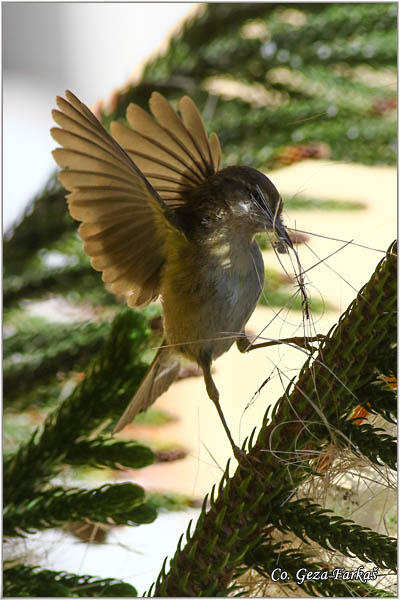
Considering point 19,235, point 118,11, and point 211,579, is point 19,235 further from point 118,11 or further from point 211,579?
point 211,579

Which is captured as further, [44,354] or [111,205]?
[44,354]

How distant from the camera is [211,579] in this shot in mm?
445

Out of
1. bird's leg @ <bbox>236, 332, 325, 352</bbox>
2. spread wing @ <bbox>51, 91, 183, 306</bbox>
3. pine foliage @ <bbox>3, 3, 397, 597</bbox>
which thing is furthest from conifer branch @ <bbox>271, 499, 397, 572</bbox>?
spread wing @ <bbox>51, 91, 183, 306</bbox>

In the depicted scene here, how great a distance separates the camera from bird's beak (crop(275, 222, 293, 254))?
53 cm

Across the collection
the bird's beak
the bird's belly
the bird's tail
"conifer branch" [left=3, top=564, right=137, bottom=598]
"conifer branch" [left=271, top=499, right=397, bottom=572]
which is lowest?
"conifer branch" [left=3, top=564, right=137, bottom=598]

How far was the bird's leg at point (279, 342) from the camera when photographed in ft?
1.68

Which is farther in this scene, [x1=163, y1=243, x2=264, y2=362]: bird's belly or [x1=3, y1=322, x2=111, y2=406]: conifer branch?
[x1=3, y1=322, x2=111, y2=406]: conifer branch

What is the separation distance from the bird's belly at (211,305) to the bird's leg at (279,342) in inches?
0.8

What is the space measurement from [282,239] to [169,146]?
0.55 ft

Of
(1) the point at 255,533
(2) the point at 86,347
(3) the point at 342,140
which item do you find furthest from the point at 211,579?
(3) the point at 342,140

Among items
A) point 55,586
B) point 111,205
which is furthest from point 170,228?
point 55,586

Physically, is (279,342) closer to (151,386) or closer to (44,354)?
(151,386)

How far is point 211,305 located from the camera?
553 mm

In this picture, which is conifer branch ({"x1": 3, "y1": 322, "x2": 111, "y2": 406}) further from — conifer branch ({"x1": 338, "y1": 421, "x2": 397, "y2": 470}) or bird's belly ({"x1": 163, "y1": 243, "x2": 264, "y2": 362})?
conifer branch ({"x1": 338, "y1": 421, "x2": 397, "y2": 470})
